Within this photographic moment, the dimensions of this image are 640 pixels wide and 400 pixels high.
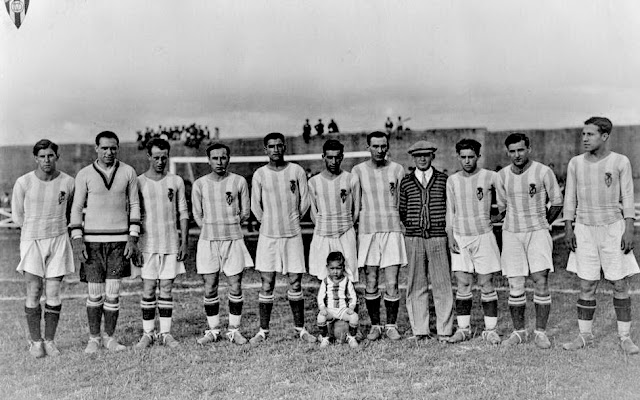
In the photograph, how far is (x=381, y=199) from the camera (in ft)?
16.4

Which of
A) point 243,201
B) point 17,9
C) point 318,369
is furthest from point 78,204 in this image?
point 318,369

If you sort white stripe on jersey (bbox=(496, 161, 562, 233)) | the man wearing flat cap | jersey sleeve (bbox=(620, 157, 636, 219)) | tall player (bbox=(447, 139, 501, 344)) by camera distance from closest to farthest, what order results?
jersey sleeve (bbox=(620, 157, 636, 219)), white stripe on jersey (bbox=(496, 161, 562, 233)), tall player (bbox=(447, 139, 501, 344)), the man wearing flat cap

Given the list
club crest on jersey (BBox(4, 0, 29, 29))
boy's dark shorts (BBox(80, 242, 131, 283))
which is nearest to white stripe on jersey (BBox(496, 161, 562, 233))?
boy's dark shorts (BBox(80, 242, 131, 283))

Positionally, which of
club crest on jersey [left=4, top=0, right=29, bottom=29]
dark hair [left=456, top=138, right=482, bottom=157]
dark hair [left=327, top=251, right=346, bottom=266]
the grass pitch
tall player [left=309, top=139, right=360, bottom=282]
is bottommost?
the grass pitch

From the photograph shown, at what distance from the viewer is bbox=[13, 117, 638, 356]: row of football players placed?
457 cm

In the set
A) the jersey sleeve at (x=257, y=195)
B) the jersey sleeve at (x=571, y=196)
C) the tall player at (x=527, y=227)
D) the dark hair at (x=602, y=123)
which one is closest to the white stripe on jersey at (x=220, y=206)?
the jersey sleeve at (x=257, y=195)

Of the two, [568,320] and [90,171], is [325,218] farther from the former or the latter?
[568,320]

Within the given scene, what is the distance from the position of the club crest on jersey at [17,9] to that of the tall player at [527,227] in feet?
13.6

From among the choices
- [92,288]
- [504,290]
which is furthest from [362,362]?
[504,290]

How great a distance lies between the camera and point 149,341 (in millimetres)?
4914

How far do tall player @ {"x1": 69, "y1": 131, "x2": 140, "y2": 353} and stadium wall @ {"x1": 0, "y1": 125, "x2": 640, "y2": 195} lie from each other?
37.4ft

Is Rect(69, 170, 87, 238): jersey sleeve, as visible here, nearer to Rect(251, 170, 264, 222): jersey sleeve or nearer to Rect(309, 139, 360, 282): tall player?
Rect(251, 170, 264, 222): jersey sleeve

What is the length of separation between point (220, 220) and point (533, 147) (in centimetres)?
1393

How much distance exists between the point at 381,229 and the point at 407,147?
10815 mm
